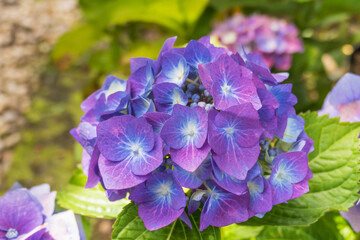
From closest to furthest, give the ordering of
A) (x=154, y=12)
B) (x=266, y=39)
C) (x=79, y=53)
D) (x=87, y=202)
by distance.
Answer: (x=87, y=202) → (x=266, y=39) → (x=154, y=12) → (x=79, y=53)

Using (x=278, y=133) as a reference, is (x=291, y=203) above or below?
below

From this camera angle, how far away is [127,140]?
0.58 m

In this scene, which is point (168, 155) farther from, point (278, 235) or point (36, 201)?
point (278, 235)

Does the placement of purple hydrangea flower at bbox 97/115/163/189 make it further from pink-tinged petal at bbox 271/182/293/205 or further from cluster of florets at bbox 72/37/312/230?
pink-tinged petal at bbox 271/182/293/205

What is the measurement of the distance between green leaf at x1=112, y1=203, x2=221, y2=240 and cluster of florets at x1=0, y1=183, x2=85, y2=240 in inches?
3.8

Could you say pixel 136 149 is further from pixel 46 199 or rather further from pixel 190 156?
pixel 46 199

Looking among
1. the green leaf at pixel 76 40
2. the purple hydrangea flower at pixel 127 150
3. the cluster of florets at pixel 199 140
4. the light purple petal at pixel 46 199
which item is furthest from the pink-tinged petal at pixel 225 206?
the green leaf at pixel 76 40

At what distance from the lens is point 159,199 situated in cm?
60

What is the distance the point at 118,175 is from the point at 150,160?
2.2 inches

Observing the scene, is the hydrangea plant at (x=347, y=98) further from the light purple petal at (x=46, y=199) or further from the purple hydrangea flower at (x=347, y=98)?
the light purple petal at (x=46, y=199)

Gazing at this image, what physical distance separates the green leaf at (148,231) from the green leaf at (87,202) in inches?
5.2

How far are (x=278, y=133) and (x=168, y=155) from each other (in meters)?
0.18

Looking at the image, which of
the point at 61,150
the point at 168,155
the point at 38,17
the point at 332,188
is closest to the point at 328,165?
the point at 332,188

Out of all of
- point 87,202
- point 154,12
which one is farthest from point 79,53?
point 87,202
